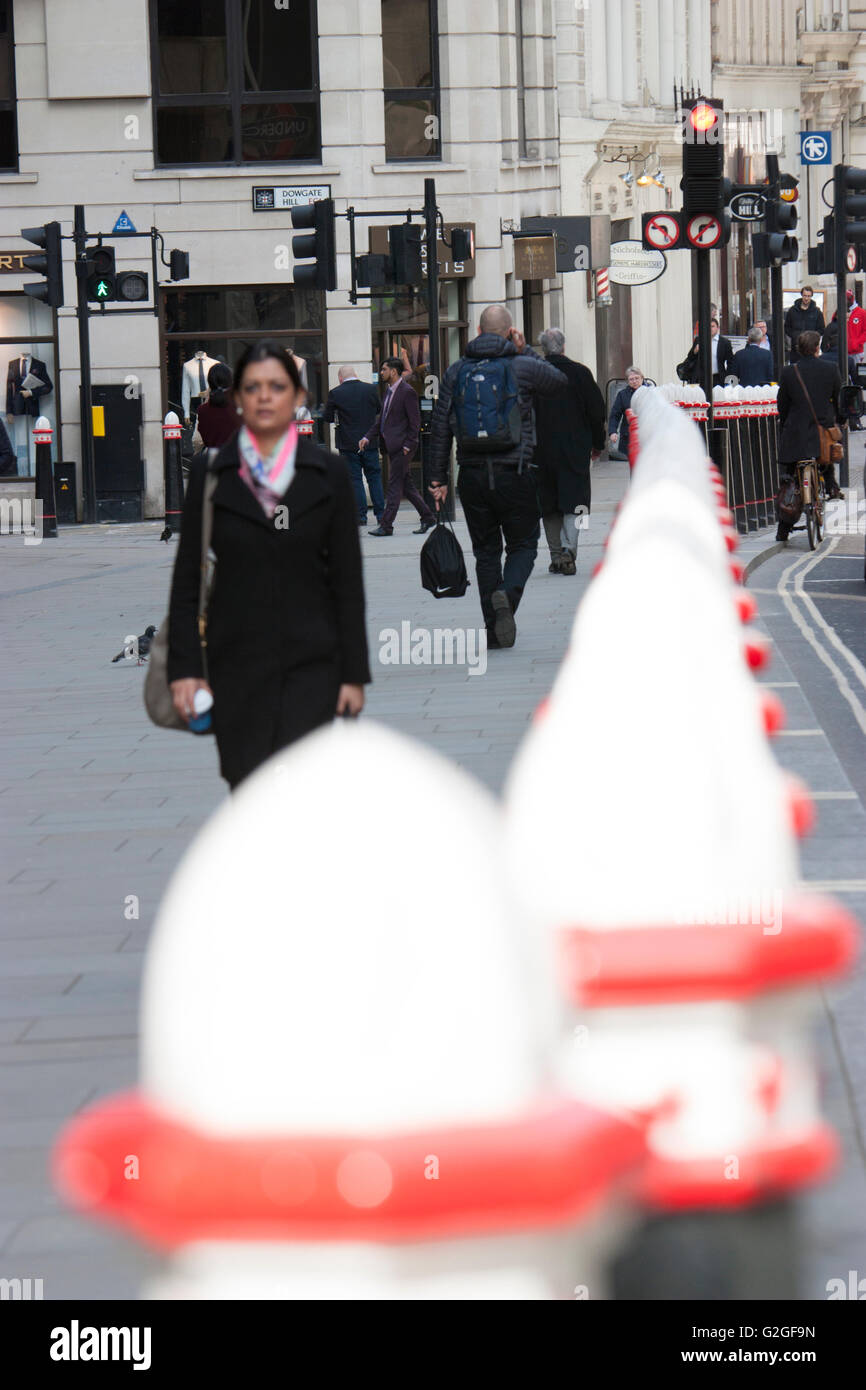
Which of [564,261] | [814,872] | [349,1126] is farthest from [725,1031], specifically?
[564,261]

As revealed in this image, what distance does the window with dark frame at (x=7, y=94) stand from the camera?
28.9m

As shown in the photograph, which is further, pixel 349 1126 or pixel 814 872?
pixel 814 872

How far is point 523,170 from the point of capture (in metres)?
31.4

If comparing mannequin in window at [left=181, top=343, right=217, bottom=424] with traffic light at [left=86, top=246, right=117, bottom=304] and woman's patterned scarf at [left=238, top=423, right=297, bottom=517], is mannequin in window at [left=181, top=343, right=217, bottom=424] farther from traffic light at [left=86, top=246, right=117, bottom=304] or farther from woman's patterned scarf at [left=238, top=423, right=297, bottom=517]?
woman's patterned scarf at [left=238, top=423, right=297, bottom=517]

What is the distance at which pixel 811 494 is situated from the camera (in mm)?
20125

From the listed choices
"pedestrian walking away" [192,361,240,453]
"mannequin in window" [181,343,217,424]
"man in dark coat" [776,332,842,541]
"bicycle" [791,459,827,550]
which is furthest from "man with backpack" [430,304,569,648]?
"mannequin in window" [181,343,217,424]

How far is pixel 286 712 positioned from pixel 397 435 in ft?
63.3

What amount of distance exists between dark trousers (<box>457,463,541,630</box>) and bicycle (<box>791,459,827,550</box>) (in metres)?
7.30

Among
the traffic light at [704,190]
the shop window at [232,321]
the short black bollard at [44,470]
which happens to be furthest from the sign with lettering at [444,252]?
the traffic light at [704,190]

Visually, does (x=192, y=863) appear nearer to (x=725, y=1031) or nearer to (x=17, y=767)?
(x=725, y=1031)

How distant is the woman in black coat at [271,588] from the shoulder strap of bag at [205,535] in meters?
0.01

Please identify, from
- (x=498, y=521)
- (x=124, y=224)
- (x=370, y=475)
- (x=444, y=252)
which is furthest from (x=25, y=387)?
(x=498, y=521)

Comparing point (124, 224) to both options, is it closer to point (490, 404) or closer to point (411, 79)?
point (411, 79)

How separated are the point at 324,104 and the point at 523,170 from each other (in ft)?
11.3
